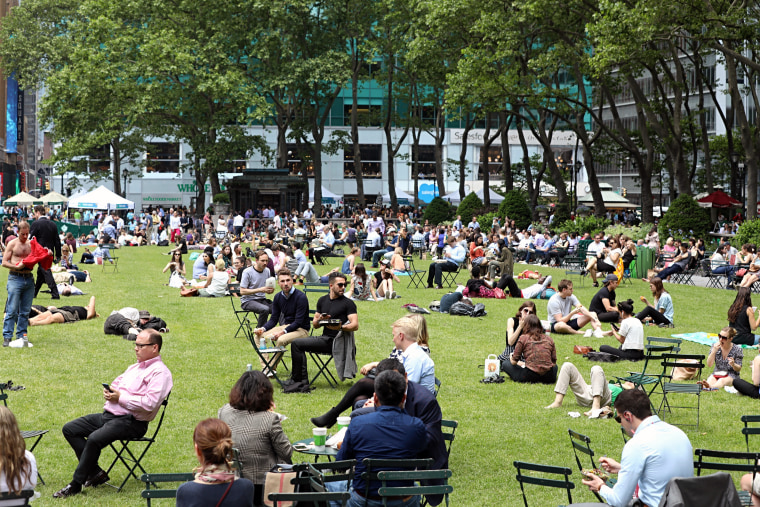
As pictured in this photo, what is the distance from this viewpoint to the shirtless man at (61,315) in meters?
15.9

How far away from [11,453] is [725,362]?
9.62 m

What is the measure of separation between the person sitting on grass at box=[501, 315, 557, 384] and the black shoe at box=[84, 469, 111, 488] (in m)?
6.27

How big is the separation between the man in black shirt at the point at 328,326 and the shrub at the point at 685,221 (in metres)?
23.1

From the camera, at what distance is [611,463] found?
244 inches

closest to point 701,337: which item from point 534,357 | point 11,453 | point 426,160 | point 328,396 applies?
point 534,357

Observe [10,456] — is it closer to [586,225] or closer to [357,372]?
[357,372]

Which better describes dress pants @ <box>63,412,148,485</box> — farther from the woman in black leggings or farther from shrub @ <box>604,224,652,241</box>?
shrub @ <box>604,224,652,241</box>

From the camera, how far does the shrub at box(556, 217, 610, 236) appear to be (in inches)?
1428

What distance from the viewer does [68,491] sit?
7195 millimetres

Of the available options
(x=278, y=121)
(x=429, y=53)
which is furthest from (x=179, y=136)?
(x=429, y=53)

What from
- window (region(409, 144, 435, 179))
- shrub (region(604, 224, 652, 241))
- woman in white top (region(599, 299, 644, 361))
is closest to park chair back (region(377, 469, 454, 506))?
woman in white top (region(599, 299, 644, 361))

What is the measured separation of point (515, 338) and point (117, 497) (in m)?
6.73

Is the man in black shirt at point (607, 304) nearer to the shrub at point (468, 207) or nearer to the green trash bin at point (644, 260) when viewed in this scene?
the green trash bin at point (644, 260)

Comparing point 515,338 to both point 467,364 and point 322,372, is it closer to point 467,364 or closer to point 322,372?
point 467,364
